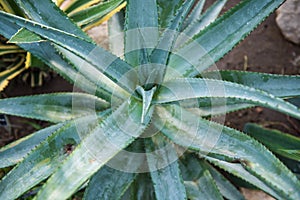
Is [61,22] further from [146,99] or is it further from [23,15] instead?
[23,15]

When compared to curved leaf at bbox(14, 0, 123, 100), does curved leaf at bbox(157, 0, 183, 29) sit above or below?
above

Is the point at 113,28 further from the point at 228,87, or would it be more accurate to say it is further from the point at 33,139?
the point at 228,87

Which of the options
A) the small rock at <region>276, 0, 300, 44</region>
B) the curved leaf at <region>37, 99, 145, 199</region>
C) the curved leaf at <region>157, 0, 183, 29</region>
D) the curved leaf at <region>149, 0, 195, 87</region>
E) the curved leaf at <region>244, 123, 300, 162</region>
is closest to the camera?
the curved leaf at <region>37, 99, 145, 199</region>

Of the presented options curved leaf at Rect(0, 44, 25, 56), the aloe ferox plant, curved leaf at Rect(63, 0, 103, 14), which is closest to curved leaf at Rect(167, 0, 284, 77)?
the aloe ferox plant

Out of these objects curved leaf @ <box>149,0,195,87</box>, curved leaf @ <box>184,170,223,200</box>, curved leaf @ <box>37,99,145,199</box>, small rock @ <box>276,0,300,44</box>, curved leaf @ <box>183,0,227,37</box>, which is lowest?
curved leaf @ <box>184,170,223,200</box>

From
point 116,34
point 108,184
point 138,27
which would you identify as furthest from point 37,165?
point 116,34

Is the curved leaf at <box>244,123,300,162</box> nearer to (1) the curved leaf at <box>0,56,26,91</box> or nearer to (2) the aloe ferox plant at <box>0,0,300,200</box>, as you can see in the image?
(2) the aloe ferox plant at <box>0,0,300,200</box>
